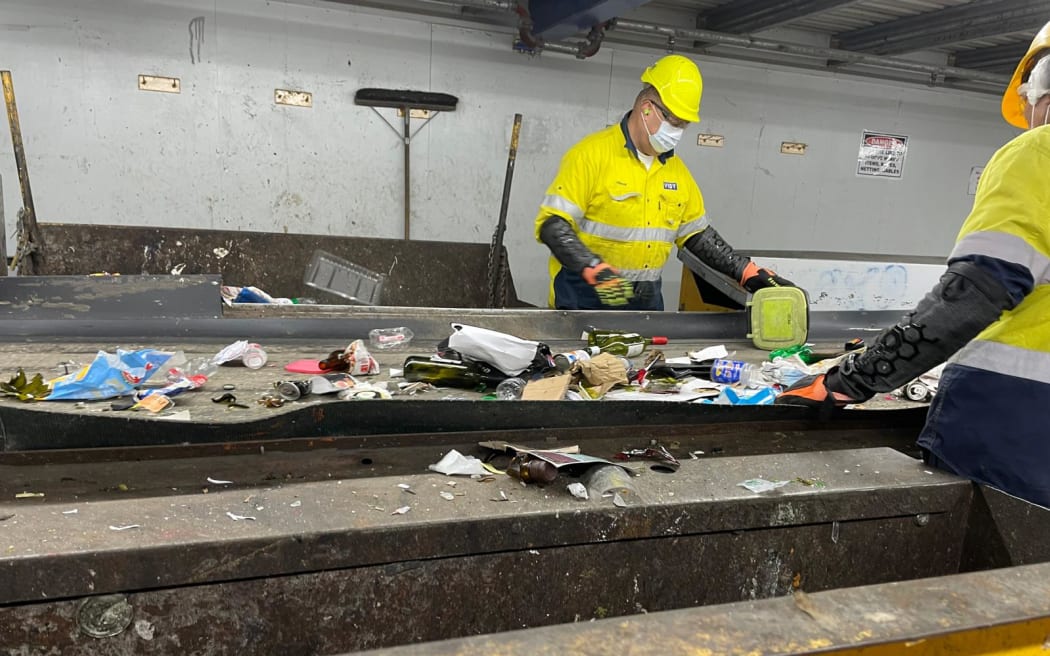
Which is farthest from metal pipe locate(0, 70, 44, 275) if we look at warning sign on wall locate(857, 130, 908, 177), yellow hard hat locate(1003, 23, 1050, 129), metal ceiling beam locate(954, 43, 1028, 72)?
metal ceiling beam locate(954, 43, 1028, 72)

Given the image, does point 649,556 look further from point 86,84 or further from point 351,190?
point 86,84

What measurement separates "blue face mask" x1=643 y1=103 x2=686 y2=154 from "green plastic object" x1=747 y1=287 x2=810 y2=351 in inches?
32.1

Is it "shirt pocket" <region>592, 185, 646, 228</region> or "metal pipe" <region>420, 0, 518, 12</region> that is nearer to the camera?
"shirt pocket" <region>592, 185, 646, 228</region>

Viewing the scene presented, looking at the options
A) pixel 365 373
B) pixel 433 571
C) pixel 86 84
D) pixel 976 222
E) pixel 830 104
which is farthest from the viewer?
pixel 830 104

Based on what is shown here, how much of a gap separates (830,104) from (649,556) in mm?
6085

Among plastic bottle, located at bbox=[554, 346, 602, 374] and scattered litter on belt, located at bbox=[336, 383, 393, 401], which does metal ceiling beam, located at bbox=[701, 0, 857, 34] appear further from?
scattered litter on belt, located at bbox=[336, 383, 393, 401]

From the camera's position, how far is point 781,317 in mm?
2750

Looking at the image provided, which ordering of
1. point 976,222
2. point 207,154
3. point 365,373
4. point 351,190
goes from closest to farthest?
point 976,222
point 365,373
point 207,154
point 351,190

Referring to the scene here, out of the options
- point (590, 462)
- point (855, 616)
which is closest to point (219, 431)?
point (590, 462)

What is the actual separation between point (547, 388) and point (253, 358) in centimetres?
93

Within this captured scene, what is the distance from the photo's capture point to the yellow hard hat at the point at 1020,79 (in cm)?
146

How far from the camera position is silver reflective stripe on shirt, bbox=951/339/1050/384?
133cm

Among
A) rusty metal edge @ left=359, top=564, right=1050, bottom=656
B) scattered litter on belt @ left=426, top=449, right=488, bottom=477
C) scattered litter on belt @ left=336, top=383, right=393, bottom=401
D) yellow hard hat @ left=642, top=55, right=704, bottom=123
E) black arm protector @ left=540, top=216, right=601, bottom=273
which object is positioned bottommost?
rusty metal edge @ left=359, top=564, right=1050, bottom=656

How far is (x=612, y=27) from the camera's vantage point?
4.73 meters
